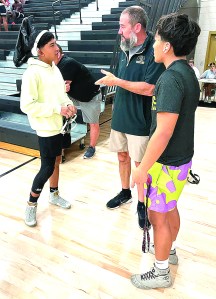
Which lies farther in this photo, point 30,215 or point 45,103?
point 30,215

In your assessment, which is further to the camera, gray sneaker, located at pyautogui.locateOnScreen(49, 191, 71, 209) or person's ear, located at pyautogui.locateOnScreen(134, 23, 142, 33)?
→ gray sneaker, located at pyautogui.locateOnScreen(49, 191, 71, 209)

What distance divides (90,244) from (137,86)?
1140 mm

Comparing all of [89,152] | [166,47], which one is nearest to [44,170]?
[166,47]

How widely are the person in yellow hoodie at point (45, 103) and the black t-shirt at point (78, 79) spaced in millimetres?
951

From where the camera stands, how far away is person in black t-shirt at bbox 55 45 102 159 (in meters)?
2.83

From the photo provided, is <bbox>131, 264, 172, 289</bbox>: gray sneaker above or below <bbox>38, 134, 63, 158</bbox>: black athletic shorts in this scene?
below

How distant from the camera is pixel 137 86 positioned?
1.68 m

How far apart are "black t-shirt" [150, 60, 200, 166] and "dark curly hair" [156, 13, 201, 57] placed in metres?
0.07

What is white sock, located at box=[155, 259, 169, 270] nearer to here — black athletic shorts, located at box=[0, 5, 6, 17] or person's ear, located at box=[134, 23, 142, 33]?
person's ear, located at box=[134, 23, 142, 33]

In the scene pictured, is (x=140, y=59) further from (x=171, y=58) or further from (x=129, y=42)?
(x=171, y=58)

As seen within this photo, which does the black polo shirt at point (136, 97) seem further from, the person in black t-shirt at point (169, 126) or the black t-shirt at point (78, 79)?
the black t-shirt at point (78, 79)

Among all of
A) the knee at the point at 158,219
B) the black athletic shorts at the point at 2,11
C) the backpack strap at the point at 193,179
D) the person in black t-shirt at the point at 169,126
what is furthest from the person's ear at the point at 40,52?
the black athletic shorts at the point at 2,11

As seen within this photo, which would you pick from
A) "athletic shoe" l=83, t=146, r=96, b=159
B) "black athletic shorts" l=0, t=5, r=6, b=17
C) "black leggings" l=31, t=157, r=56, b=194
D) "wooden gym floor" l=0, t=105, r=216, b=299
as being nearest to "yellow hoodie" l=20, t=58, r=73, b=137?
"black leggings" l=31, t=157, r=56, b=194

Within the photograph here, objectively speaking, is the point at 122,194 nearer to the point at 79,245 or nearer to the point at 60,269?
the point at 79,245
